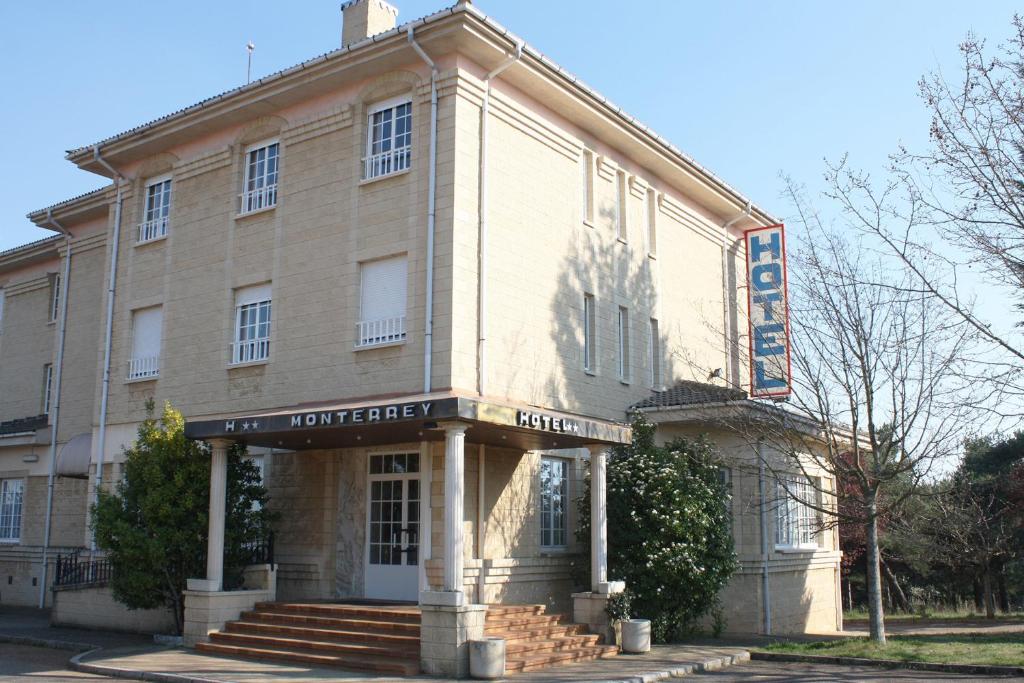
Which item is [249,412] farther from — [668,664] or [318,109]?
[668,664]

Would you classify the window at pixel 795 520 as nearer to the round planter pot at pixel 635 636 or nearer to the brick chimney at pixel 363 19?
the round planter pot at pixel 635 636

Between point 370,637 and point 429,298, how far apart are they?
17.0 feet

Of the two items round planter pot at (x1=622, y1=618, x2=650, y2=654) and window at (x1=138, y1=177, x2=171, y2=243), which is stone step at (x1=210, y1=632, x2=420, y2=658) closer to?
round planter pot at (x1=622, y1=618, x2=650, y2=654)

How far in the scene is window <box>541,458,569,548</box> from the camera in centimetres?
1778

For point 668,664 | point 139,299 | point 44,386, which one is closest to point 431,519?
point 668,664

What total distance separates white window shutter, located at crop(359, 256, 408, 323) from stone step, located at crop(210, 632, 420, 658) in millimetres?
5297

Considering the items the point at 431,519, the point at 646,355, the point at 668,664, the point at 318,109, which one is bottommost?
the point at 668,664

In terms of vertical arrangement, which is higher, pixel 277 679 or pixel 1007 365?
pixel 1007 365

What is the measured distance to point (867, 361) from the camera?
52.1ft

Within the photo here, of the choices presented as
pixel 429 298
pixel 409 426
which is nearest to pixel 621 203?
pixel 429 298

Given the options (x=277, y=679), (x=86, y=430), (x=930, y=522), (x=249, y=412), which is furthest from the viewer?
(x=930, y=522)

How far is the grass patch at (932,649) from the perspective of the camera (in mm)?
14117

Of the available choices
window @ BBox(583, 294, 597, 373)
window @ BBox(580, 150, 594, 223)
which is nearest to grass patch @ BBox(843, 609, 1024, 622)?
window @ BBox(583, 294, 597, 373)

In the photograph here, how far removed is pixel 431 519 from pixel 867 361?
292 inches
